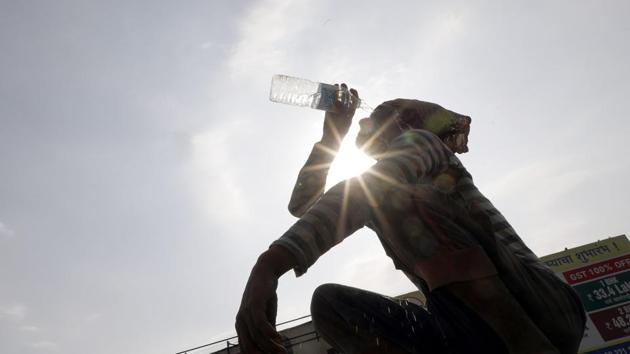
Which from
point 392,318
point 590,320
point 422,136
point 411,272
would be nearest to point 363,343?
point 392,318

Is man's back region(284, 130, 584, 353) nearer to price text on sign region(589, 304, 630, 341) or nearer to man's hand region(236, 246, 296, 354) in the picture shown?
man's hand region(236, 246, 296, 354)

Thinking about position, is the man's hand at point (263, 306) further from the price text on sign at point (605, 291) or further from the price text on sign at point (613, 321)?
the price text on sign at point (613, 321)

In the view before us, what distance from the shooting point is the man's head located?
233cm

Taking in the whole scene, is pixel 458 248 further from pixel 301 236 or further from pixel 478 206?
pixel 301 236

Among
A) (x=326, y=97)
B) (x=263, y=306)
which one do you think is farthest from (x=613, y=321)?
(x=263, y=306)

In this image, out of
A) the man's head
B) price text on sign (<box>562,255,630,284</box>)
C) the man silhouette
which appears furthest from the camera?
price text on sign (<box>562,255,630,284</box>)

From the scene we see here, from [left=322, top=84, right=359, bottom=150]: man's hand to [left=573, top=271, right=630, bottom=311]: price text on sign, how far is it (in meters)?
17.3

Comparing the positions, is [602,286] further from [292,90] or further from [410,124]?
[410,124]

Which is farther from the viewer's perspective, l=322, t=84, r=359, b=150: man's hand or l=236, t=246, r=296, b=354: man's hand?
l=322, t=84, r=359, b=150: man's hand

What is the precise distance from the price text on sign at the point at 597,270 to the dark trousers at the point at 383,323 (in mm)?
18923

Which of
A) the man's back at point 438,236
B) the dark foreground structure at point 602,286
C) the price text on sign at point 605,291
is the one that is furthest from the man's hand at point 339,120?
the price text on sign at point 605,291

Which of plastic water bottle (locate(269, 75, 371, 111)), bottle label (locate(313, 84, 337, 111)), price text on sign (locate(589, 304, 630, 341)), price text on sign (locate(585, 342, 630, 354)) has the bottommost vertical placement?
price text on sign (locate(585, 342, 630, 354))

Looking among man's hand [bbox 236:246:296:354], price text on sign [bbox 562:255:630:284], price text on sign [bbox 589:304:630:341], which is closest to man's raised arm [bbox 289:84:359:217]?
man's hand [bbox 236:246:296:354]

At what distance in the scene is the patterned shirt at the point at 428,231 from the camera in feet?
4.12
